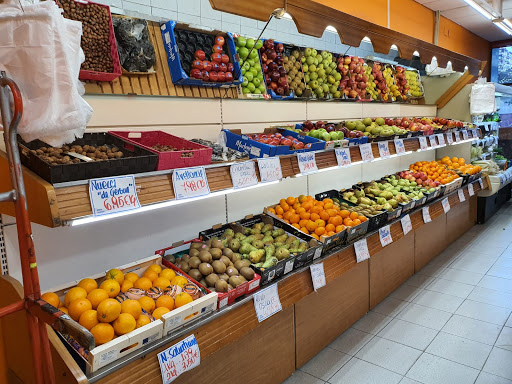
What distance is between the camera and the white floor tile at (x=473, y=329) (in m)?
2.89

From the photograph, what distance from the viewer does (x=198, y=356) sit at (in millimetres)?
1719

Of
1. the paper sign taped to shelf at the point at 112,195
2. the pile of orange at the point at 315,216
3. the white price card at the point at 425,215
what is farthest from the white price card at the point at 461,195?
the paper sign taped to shelf at the point at 112,195

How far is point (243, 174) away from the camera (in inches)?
86.4

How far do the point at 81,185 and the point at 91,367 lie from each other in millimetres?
671

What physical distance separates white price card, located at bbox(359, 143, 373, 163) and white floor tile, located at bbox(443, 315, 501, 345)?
1.49 m

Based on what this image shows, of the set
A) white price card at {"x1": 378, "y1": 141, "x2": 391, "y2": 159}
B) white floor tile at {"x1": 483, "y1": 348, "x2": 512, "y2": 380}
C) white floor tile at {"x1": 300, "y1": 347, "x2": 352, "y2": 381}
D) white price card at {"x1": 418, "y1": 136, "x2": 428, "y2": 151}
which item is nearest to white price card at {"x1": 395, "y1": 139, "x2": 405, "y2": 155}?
white price card at {"x1": 378, "y1": 141, "x2": 391, "y2": 159}

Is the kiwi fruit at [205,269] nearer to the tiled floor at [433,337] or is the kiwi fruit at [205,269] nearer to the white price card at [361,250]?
the tiled floor at [433,337]

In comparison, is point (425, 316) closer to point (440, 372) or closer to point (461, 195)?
point (440, 372)

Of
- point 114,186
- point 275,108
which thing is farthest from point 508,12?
point 114,186

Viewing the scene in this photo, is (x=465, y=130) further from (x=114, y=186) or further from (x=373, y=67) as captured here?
(x=114, y=186)

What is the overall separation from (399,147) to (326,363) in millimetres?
2161

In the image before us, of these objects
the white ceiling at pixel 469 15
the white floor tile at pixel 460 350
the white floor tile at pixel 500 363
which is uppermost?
the white ceiling at pixel 469 15

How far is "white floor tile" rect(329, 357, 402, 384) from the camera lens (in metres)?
2.45

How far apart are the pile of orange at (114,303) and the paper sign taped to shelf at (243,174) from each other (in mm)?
599
